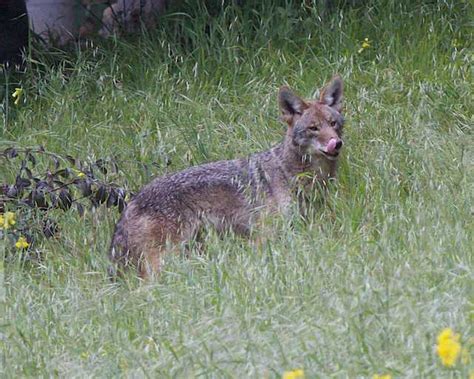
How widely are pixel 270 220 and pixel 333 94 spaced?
3.92 ft

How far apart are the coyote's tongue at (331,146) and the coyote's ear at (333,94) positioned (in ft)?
1.49

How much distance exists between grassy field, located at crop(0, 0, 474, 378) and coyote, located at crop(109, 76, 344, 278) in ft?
0.85

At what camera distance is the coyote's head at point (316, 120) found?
8008 mm

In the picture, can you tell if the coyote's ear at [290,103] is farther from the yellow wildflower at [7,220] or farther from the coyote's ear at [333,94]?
the yellow wildflower at [7,220]

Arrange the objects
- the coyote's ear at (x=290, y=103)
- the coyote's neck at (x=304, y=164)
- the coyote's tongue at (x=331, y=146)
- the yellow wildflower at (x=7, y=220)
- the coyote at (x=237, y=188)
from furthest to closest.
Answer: the coyote's ear at (x=290, y=103), the coyote's neck at (x=304, y=164), the coyote's tongue at (x=331, y=146), the coyote at (x=237, y=188), the yellow wildflower at (x=7, y=220)

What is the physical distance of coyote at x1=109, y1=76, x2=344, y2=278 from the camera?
7688 millimetres

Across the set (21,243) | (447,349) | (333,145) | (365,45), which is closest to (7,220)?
(21,243)

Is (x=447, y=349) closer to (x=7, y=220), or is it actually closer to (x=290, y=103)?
(x=7, y=220)

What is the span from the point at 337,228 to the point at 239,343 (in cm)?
232

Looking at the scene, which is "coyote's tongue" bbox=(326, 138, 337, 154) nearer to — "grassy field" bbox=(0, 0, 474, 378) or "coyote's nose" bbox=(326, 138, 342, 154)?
"coyote's nose" bbox=(326, 138, 342, 154)

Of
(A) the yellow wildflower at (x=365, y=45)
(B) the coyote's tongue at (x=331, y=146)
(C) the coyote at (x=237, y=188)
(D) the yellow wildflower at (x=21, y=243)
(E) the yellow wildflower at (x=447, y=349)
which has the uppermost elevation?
(E) the yellow wildflower at (x=447, y=349)

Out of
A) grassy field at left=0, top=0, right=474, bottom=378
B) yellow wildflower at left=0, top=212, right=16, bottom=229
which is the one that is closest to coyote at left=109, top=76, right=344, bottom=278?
grassy field at left=0, top=0, right=474, bottom=378

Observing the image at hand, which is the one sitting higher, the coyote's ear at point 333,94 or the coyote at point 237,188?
the coyote's ear at point 333,94

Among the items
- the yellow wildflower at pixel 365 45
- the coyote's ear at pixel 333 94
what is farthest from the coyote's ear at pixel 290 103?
the yellow wildflower at pixel 365 45
